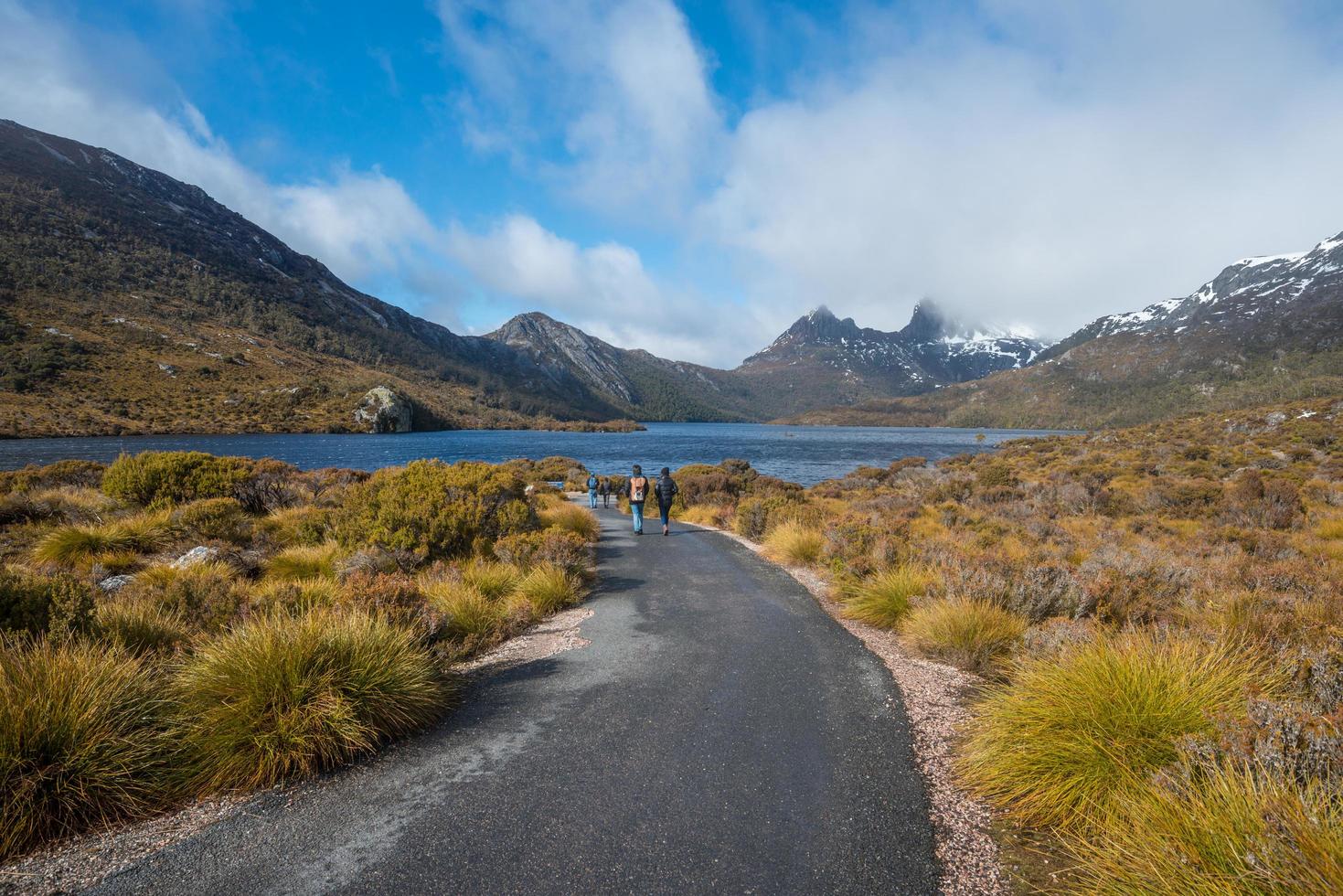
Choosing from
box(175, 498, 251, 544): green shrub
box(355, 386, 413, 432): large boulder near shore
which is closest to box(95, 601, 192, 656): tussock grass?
box(175, 498, 251, 544): green shrub

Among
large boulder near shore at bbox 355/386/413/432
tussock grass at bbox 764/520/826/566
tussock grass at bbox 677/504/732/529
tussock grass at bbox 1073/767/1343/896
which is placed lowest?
tussock grass at bbox 677/504/732/529

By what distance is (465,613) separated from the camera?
291 inches

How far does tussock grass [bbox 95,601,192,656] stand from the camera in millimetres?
5352

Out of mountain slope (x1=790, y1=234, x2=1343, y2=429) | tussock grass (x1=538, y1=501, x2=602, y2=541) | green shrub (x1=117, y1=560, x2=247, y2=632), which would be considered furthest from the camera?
mountain slope (x1=790, y1=234, x2=1343, y2=429)

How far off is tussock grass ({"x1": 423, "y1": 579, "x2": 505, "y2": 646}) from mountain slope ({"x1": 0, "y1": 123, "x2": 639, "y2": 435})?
297ft

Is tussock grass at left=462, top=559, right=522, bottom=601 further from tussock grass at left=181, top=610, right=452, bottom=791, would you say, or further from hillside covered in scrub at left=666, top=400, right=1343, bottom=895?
hillside covered in scrub at left=666, top=400, right=1343, bottom=895

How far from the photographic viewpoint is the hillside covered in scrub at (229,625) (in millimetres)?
3477

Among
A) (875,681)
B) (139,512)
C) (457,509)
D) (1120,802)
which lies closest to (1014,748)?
(1120,802)

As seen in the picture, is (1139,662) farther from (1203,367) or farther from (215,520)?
(1203,367)

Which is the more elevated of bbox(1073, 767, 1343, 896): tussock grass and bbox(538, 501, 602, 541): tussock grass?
bbox(1073, 767, 1343, 896): tussock grass

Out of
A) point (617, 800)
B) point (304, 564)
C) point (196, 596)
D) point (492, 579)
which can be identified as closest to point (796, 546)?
point (492, 579)

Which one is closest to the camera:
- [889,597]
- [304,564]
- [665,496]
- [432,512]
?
[889,597]

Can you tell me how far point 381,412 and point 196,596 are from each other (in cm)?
11389

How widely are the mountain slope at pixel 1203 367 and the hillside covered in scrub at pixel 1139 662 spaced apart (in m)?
94.4
